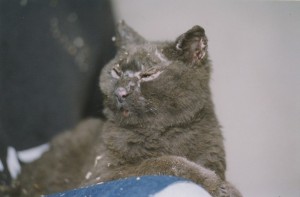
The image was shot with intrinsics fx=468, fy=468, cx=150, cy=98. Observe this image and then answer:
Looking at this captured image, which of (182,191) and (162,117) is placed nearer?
(182,191)

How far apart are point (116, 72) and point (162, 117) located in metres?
0.20

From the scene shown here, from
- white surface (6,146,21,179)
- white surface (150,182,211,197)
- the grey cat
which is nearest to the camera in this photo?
white surface (150,182,211,197)

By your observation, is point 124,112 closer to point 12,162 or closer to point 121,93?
point 121,93

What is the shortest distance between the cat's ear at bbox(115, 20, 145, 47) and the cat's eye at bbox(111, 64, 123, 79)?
0.55 ft

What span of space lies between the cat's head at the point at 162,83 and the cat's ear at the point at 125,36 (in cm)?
13

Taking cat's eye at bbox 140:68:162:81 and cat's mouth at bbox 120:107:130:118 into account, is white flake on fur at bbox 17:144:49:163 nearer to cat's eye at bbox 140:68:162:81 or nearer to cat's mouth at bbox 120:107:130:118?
cat's mouth at bbox 120:107:130:118

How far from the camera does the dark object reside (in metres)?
1.67

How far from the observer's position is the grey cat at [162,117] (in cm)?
131

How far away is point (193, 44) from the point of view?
1.34 m

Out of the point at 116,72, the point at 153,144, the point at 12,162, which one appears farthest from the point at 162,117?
the point at 12,162

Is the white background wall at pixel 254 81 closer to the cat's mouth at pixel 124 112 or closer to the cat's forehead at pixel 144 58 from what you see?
the cat's forehead at pixel 144 58

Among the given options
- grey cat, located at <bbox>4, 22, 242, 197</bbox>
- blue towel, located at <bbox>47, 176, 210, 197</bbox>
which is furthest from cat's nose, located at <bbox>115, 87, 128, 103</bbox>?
blue towel, located at <bbox>47, 176, 210, 197</bbox>

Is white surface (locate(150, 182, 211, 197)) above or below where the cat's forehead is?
below

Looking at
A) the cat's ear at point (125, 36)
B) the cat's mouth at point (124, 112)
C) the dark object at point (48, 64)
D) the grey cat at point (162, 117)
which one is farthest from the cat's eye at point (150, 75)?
the dark object at point (48, 64)
